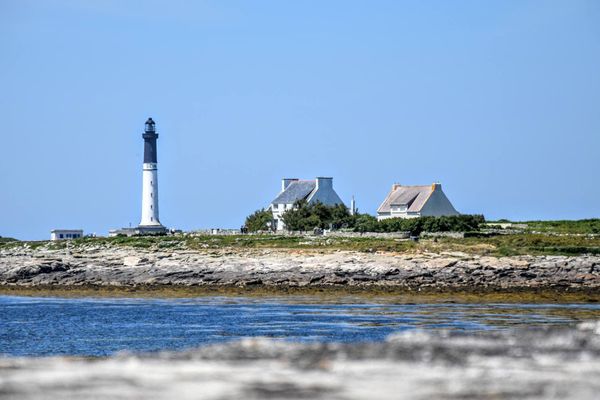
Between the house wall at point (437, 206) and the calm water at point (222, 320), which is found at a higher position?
the house wall at point (437, 206)

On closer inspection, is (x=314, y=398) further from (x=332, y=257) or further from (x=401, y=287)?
(x=332, y=257)

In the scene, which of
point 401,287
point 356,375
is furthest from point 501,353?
point 401,287

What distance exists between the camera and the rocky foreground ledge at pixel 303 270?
47.2 metres

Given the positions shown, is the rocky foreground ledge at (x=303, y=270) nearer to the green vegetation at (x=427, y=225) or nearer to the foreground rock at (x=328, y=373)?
the green vegetation at (x=427, y=225)

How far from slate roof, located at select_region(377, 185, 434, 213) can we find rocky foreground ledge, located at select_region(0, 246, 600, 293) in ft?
82.1

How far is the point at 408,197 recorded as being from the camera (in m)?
82.6

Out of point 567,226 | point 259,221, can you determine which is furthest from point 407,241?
point 259,221

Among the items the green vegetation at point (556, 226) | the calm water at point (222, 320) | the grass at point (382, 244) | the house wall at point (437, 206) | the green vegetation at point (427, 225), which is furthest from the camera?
the house wall at point (437, 206)

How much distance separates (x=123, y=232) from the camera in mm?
91000

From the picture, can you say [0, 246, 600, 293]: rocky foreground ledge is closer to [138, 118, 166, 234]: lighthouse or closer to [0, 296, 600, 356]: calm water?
[0, 296, 600, 356]: calm water

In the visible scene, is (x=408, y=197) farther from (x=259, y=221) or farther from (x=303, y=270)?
(x=303, y=270)

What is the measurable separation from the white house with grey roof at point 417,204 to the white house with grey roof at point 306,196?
5214mm

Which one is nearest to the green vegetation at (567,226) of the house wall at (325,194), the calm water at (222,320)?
the house wall at (325,194)

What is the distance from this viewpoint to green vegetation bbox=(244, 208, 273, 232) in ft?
280
